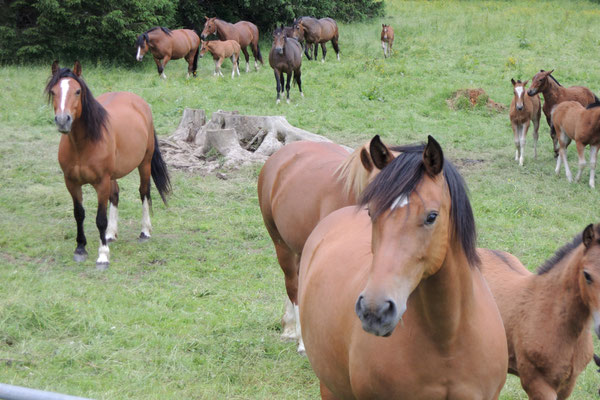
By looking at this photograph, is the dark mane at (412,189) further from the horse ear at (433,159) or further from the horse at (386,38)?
the horse at (386,38)

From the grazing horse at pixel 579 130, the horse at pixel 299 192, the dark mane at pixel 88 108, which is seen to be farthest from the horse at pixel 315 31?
the horse at pixel 299 192

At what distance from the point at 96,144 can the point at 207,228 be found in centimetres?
184

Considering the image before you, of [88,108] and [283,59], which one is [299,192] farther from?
[283,59]

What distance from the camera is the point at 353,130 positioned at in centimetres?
1283

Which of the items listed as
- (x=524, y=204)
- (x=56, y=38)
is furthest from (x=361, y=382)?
(x=56, y=38)

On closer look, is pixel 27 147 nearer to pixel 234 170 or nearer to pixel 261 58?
pixel 234 170

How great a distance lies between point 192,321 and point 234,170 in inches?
201

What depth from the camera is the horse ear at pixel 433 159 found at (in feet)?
7.16

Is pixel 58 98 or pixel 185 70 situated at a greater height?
pixel 58 98

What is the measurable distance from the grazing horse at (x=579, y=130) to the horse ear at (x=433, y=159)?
8.95m

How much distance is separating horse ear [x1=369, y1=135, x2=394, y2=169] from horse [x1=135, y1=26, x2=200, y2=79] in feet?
53.0

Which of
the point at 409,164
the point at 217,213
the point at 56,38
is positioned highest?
the point at 409,164

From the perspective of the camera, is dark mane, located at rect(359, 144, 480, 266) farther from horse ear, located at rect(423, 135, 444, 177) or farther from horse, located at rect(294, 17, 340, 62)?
horse, located at rect(294, 17, 340, 62)

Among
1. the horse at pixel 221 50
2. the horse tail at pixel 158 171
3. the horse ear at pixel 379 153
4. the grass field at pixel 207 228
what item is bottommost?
the grass field at pixel 207 228
